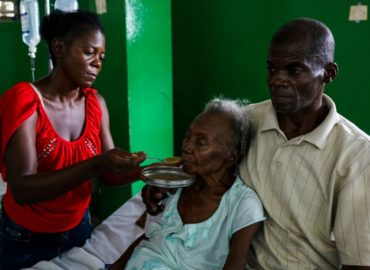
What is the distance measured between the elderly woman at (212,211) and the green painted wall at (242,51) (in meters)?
1.70

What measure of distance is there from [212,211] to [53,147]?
0.77 m

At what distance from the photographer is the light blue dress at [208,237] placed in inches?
56.1

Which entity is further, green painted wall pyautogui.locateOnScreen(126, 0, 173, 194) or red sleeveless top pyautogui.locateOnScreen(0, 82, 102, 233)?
green painted wall pyautogui.locateOnScreen(126, 0, 173, 194)

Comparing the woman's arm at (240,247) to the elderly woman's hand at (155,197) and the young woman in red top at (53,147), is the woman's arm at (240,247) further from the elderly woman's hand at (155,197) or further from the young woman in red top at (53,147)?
the young woman in red top at (53,147)

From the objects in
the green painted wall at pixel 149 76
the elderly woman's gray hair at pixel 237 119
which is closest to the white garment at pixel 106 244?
the green painted wall at pixel 149 76

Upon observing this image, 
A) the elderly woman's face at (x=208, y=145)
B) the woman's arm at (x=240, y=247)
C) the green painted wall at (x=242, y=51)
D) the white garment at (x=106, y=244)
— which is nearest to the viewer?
the woman's arm at (x=240, y=247)

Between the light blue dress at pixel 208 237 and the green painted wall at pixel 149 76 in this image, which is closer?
the light blue dress at pixel 208 237

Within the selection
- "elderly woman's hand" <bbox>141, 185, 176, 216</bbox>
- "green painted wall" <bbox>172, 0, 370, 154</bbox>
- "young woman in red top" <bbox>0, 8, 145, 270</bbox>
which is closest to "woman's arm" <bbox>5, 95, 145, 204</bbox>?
"young woman in red top" <bbox>0, 8, 145, 270</bbox>

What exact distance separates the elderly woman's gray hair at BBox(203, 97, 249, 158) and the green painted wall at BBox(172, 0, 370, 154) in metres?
1.70

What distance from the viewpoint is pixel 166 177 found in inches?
61.9

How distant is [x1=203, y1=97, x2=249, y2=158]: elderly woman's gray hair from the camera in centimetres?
149

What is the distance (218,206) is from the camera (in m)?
1.49

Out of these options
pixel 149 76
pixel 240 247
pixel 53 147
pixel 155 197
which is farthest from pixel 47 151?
pixel 149 76

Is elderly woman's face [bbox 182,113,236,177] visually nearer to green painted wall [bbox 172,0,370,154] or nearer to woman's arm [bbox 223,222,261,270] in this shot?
woman's arm [bbox 223,222,261,270]
